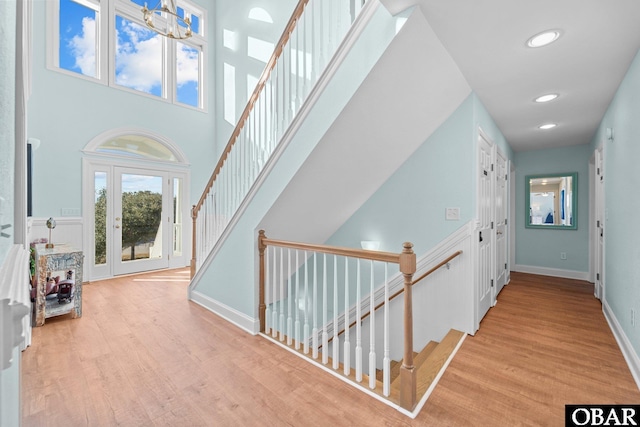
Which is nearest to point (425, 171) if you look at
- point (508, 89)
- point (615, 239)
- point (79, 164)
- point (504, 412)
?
point (508, 89)

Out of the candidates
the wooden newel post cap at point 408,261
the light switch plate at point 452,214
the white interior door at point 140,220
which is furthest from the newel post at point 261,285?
the white interior door at point 140,220

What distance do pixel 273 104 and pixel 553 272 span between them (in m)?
5.79

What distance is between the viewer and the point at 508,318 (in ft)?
10.4

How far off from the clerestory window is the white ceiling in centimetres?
411

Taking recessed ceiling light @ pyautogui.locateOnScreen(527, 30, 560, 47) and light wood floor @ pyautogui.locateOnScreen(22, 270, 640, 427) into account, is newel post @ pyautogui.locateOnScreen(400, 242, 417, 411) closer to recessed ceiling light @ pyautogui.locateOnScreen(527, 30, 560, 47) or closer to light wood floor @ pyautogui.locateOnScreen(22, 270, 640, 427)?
light wood floor @ pyautogui.locateOnScreen(22, 270, 640, 427)

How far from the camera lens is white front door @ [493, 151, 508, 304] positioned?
12.7ft

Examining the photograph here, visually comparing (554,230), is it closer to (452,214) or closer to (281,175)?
(452,214)

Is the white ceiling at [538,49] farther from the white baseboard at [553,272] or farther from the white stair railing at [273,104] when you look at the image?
the white baseboard at [553,272]

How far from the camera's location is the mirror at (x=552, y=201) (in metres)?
5.00

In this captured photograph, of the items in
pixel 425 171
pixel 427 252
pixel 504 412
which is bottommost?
pixel 504 412

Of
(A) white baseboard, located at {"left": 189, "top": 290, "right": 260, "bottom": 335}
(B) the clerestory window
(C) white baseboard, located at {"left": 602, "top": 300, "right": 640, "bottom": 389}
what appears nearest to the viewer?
(C) white baseboard, located at {"left": 602, "top": 300, "right": 640, "bottom": 389}

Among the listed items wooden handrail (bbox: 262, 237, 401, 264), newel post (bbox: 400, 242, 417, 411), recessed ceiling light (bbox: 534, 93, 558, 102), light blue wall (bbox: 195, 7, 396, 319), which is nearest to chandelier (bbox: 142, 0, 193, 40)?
light blue wall (bbox: 195, 7, 396, 319)

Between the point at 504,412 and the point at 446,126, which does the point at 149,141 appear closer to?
the point at 446,126

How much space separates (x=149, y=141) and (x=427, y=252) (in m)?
5.19
